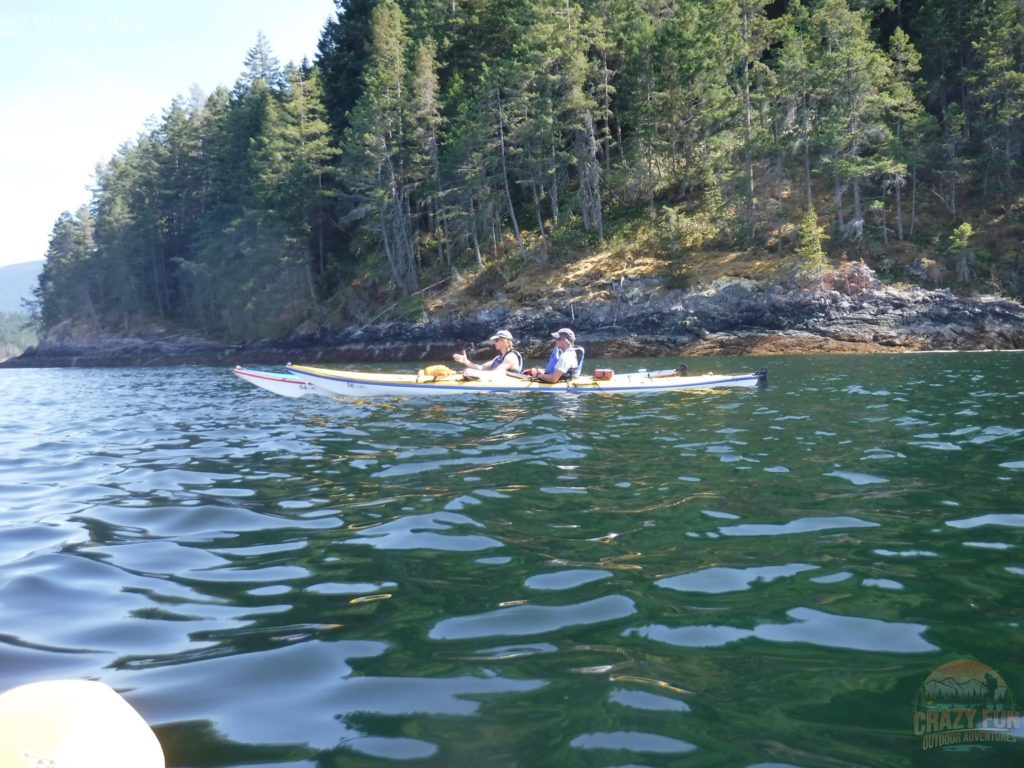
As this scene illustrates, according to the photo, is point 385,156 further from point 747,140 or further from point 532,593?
point 532,593

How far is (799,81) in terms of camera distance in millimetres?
31172

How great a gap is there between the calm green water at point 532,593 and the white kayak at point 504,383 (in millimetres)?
4959

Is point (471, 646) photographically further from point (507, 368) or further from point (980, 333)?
point (980, 333)

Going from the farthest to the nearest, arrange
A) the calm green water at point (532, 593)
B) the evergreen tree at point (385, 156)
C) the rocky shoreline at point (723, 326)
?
the evergreen tree at point (385, 156)
the rocky shoreline at point (723, 326)
the calm green water at point (532, 593)

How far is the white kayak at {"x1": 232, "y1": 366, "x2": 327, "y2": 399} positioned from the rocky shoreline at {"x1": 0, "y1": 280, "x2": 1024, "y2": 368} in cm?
1664

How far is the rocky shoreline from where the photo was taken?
1006 inches

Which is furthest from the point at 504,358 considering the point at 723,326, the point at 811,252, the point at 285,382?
the point at 811,252

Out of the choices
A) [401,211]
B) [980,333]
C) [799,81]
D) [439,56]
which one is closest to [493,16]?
[439,56]

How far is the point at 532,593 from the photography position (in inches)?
146

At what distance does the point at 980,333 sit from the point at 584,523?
84.2 ft

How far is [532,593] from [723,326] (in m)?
26.6

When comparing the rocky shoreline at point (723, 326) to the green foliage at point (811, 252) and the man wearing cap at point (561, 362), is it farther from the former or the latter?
the man wearing cap at point (561, 362)

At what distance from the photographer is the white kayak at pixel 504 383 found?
43.2 feet

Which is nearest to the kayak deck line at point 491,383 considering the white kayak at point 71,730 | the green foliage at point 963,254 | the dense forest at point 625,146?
the white kayak at point 71,730
